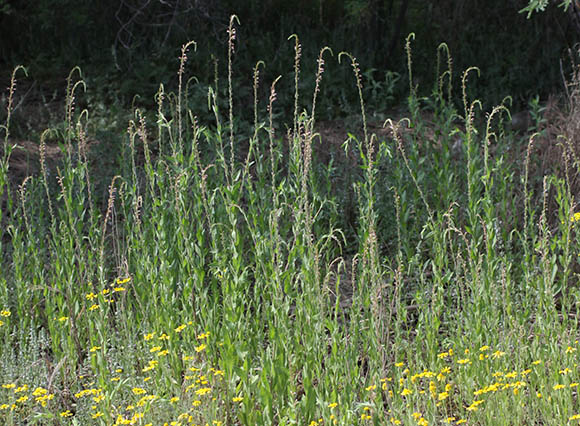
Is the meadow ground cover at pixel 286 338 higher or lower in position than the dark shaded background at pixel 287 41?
lower

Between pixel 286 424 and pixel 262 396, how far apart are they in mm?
175

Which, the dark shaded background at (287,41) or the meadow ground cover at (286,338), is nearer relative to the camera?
the meadow ground cover at (286,338)

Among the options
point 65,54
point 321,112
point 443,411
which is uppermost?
point 65,54

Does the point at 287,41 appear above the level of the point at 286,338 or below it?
above

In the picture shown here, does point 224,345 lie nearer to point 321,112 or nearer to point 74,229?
point 74,229

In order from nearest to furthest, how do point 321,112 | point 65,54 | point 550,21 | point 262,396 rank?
point 262,396, point 321,112, point 550,21, point 65,54

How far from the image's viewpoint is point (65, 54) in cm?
1045

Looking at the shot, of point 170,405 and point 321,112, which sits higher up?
point 321,112

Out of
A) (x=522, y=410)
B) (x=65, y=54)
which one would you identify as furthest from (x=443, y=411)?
(x=65, y=54)

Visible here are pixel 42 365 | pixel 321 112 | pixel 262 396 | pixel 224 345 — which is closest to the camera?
pixel 262 396

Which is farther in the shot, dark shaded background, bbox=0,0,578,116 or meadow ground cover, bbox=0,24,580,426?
dark shaded background, bbox=0,0,578,116

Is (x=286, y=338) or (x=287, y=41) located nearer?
(x=286, y=338)

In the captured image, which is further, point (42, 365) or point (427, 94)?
point (427, 94)

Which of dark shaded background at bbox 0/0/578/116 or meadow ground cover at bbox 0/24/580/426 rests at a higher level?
dark shaded background at bbox 0/0/578/116
